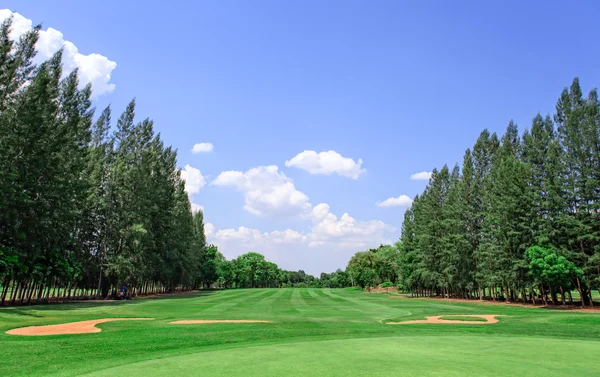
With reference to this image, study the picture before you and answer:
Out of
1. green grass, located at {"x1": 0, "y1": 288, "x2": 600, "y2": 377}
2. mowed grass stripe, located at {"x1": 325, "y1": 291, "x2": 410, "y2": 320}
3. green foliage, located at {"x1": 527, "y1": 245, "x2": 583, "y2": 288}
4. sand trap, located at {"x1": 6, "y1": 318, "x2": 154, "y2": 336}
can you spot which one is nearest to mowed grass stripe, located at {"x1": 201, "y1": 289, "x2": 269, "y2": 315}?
sand trap, located at {"x1": 6, "y1": 318, "x2": 154, "y2": 336}

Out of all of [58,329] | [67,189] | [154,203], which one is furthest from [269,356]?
[154,203]

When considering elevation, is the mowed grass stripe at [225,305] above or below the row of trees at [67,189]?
below

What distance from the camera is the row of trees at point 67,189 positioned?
32750mm

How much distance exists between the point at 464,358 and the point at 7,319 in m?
24.5

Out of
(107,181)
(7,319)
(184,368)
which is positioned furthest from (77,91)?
(184,368)

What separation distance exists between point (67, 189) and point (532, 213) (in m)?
50.9

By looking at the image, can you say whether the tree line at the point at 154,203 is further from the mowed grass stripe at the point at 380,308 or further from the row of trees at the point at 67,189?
the mowed grass stripe at the point at 380,308

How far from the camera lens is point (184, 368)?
29.9 feet

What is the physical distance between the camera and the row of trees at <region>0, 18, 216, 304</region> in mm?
32750

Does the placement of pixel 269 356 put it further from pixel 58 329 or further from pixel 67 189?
pixel 67 189

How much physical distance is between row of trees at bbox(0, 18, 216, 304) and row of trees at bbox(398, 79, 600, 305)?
4653cm

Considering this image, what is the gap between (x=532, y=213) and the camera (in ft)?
146

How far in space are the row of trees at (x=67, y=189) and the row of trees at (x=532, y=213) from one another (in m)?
46.5

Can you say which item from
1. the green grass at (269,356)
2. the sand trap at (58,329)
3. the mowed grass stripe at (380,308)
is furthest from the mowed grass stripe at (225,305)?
the green grass at (269,356)
